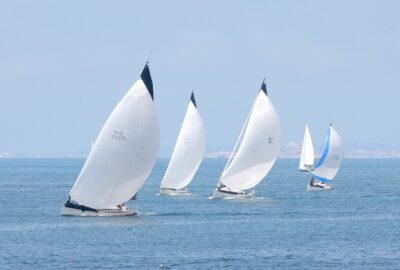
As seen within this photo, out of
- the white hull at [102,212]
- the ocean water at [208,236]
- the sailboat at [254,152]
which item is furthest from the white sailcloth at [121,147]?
the sailboat at [254,152]

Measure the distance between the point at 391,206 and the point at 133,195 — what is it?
29453 millimetres

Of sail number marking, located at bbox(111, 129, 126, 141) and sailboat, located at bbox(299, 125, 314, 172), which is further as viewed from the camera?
sailboat, located at bbox(299, 125, 314, 172)

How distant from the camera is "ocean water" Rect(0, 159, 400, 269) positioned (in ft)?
178

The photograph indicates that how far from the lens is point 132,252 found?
57.8 meters

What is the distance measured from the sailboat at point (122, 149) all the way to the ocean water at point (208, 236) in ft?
6.65

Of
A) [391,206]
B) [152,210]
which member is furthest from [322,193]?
[152,210]

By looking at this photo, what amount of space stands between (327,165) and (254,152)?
31901mm

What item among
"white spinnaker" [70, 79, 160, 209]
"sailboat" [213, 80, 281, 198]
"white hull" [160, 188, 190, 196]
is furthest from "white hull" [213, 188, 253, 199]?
"white spinnaker" [70, 79, 160, 209]

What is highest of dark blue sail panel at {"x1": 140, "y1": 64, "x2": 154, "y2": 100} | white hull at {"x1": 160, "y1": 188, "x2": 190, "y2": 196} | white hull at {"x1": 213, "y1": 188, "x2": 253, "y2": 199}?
dark blue sail panel at {"x1": 140, "y1": 64, "x2": 154, "y2": 100}

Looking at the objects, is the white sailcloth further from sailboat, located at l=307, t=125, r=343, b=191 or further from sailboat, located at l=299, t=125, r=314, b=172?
sailboat, located at l=299, t=125, r=314, b=172

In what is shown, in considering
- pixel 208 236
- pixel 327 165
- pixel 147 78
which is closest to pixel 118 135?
pixel 147 78

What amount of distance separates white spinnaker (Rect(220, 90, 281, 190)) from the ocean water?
7.15 feet

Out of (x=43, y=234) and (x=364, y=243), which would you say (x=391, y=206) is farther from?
(x=43, y=234)

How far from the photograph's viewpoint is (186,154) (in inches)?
4119
